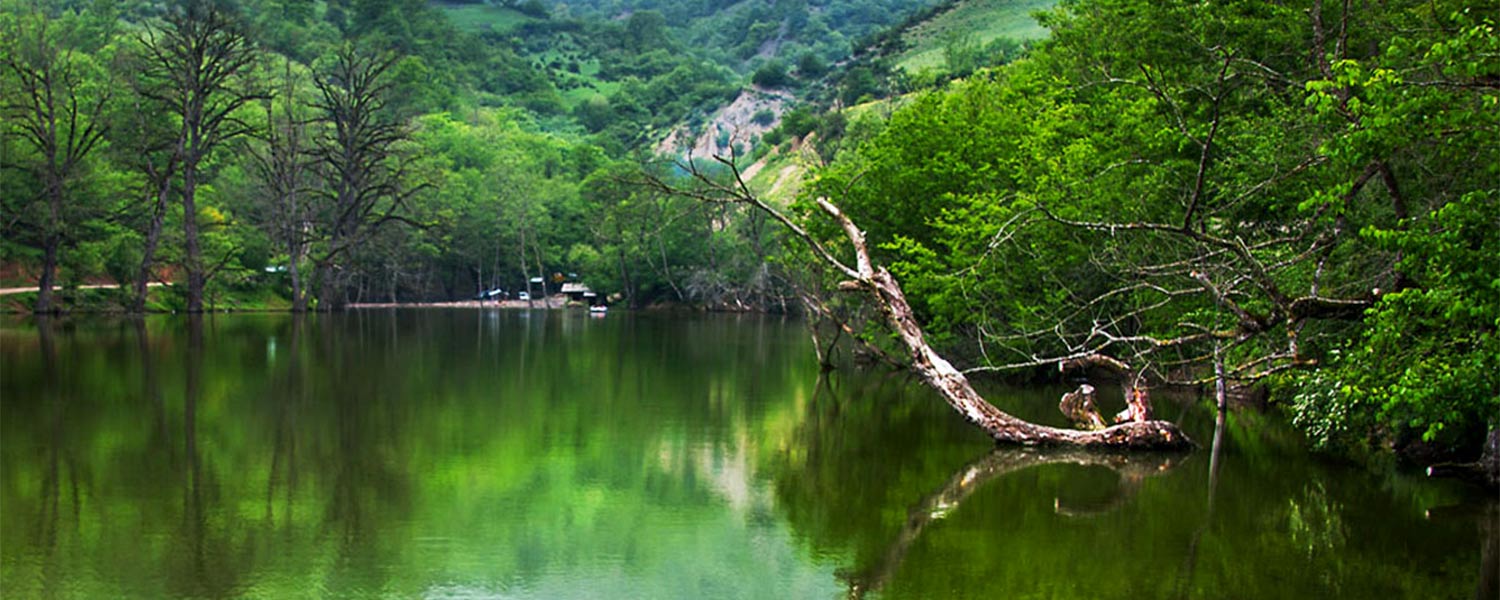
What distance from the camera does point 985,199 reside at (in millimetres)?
28484

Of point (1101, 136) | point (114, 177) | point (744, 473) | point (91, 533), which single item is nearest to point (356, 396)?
point (744, 473)

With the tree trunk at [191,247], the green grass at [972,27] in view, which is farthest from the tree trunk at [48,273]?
the green grass at [972,27]

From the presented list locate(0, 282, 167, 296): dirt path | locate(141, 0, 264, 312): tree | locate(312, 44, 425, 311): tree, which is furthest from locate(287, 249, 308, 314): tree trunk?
locate(141, 0, 264, 312): tree

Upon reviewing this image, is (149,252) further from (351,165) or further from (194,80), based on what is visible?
(351,165)

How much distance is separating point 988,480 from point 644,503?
4.57 metres

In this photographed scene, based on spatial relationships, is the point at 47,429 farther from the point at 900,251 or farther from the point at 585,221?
the point at 585,221

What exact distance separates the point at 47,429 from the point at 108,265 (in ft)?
141

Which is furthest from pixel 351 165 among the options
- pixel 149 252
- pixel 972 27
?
pixel 972 27

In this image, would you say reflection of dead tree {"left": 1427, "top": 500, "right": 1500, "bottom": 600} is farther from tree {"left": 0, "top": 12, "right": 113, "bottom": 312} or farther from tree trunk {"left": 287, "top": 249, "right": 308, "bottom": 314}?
tree trunk {"left": 287, "top": 249, "right": 308, "bottom": 314}

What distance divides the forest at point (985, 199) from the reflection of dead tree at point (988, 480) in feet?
4.52

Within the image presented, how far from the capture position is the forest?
12422 mm

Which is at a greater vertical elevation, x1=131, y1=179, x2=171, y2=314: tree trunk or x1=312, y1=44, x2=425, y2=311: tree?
x1=312, y1=44, x2=425, y2=311: tree

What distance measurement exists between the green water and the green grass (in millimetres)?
106418

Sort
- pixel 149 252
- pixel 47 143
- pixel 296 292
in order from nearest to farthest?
pixel 47 143
pixel 149 252
pixel 296 292
